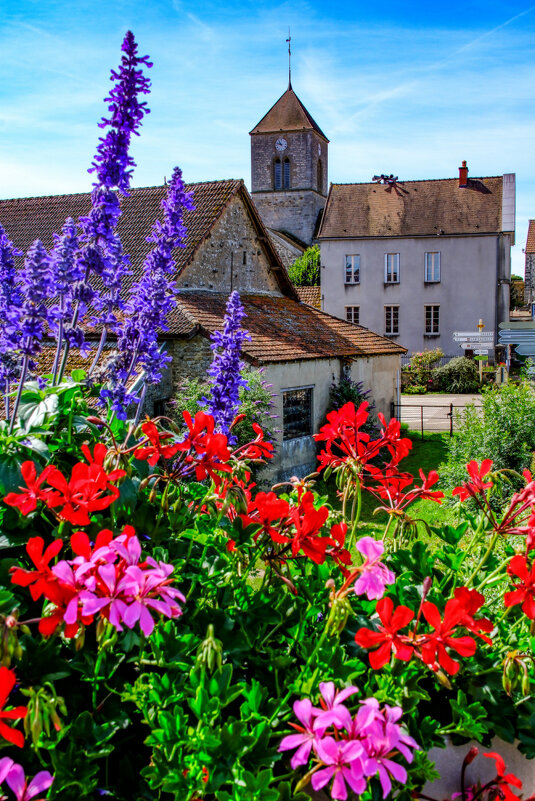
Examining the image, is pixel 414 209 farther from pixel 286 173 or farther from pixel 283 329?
pixel 283 329

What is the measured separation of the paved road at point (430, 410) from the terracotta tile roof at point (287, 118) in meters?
28.7

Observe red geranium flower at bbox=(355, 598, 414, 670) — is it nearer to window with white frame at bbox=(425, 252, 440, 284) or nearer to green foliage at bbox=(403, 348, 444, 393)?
green foliage at bbox=(403, 348, 444, 393)

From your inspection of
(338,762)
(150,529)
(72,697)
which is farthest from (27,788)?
(150,529)

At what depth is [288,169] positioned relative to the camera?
180ft

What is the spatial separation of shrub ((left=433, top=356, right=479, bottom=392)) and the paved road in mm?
1658

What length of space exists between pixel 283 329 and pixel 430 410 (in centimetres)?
1293

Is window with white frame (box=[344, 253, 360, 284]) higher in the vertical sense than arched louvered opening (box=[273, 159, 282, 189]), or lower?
lower

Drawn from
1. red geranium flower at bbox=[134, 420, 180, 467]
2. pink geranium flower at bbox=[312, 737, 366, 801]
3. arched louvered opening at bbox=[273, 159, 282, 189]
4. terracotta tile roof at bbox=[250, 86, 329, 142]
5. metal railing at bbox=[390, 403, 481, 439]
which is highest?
terracotta tile roof at bbox=[250, 86, 329, 142]

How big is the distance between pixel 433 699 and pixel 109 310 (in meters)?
1.80

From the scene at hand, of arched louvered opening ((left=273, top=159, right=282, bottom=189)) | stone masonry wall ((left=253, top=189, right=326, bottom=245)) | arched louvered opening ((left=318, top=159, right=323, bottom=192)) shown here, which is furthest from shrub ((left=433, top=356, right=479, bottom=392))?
arched louvered opening ((left=318, top=159, right=323, bottom=192))

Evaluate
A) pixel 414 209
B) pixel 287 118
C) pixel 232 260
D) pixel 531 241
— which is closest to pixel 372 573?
pixel 232 260

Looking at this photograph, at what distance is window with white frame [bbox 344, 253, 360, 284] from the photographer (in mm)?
39844

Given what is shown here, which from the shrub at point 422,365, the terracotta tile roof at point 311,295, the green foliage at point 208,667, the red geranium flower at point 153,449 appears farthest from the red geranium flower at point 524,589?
the terracotta tile roof at point 311,295

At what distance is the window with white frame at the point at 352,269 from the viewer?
39.8 m
